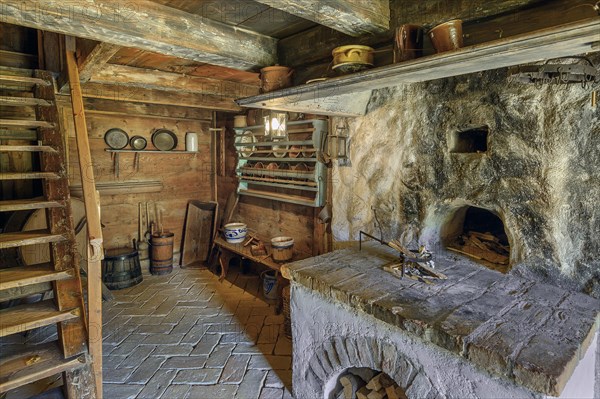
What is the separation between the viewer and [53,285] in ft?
7.72

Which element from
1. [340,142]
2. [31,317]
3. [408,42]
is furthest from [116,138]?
[408,42]

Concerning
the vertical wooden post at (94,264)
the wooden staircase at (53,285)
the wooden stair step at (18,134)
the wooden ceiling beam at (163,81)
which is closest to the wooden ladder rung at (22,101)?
the wooden staircase at (53,285)

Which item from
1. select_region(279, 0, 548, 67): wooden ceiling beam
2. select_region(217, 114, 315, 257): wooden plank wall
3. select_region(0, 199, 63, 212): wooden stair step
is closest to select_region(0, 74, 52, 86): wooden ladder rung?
select_region(0, 199, 63, 212): wooden stair step

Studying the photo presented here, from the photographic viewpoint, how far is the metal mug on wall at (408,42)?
5.27ft

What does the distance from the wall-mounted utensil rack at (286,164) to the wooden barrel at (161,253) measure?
50.6 inches

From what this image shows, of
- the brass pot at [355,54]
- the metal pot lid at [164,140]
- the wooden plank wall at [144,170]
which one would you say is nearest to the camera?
the brass pot at [355,54]

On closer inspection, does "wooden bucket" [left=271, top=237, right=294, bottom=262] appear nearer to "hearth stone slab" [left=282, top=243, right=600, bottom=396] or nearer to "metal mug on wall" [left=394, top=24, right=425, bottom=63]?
"hearth stone slab" [left=282, top=243, right=600, bottom=396]

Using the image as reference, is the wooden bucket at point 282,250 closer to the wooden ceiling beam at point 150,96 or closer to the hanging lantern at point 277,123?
the hanging lantern at point 277,123

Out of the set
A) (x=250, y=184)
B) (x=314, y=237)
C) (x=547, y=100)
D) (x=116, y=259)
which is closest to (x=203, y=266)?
(x=116, y=259)

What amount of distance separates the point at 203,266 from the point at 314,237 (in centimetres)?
236

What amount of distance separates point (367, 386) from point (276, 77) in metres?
2.09

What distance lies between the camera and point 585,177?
5.48ft

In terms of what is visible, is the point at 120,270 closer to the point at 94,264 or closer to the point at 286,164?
the point at 94,264

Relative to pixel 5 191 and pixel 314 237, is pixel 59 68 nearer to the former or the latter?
pixel 5 191
